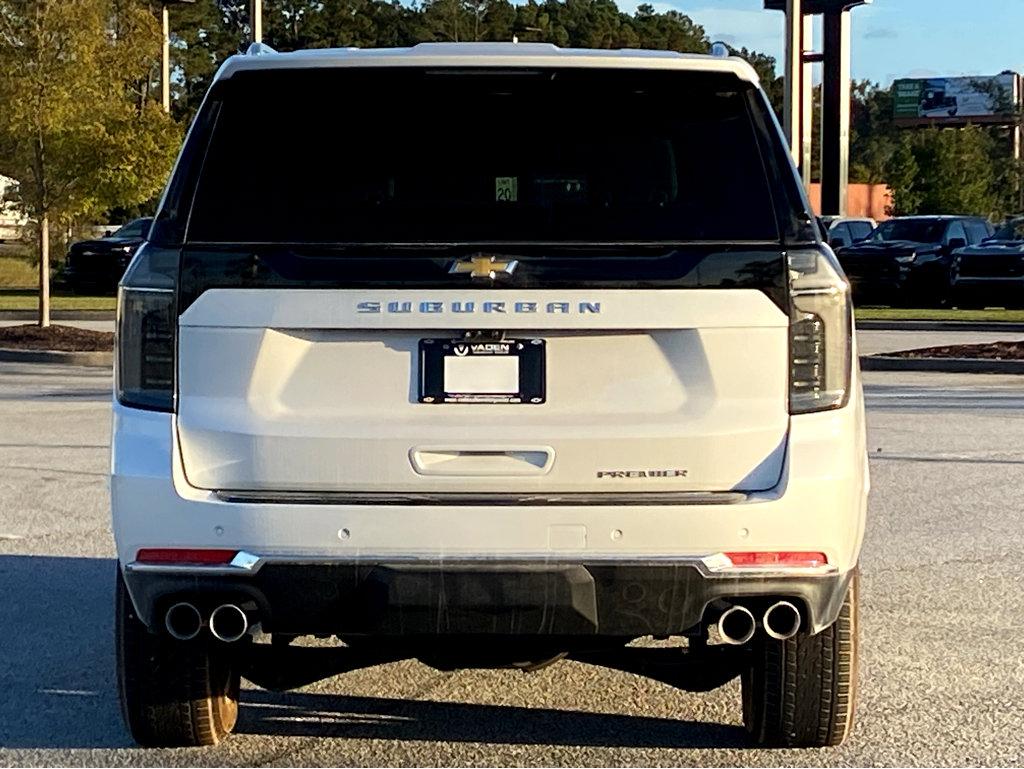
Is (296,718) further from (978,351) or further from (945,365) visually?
(978,351)

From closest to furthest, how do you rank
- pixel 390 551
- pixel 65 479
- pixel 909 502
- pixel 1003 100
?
pixel 390 551
pixel 909 502
pixel 65 479
pixel 1003 100

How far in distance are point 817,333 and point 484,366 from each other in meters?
0.92

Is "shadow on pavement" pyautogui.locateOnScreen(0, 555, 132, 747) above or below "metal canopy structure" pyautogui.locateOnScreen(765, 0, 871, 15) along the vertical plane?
below

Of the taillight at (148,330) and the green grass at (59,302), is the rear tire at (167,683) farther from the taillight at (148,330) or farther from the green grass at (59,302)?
the green grass at (59,302)

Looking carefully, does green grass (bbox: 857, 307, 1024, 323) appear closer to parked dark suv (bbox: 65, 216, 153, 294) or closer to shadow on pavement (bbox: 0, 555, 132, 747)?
parked dark suv (bbox: 65, 216, 153, 294)

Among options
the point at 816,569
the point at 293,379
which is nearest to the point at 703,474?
the point at 816,569

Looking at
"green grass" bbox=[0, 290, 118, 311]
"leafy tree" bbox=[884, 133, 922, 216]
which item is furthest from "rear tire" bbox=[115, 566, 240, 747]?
"leafy tree" bbox=[884, 133, 922, 216]

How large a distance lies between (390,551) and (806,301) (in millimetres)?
1309

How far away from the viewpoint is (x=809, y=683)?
4.91m

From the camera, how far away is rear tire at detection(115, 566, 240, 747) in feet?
16.1

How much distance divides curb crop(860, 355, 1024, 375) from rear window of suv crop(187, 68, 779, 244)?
15.2 metres

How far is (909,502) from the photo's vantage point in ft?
32.8

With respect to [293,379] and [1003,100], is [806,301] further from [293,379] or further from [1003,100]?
[1003,100]

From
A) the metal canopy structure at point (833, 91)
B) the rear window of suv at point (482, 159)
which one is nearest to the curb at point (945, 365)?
the rear window of suv at point (482, 159)
